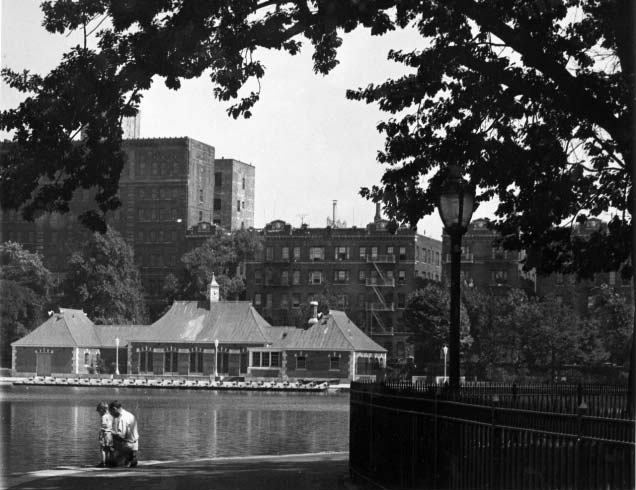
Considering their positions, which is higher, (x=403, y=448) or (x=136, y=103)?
(x=136, y=103)

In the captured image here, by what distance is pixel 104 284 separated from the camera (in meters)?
134

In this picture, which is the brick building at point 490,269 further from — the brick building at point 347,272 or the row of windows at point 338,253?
the row of windows at point 338,253

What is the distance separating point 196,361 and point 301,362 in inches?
485

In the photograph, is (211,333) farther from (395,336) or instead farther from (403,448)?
(403,448)

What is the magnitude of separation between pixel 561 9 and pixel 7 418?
4284 cm

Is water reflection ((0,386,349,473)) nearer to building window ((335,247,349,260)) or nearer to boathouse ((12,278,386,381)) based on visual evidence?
boathouse ((12,278,386,381))

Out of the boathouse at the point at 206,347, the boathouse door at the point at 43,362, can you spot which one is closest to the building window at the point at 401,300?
the boathouse at the point at 206,347

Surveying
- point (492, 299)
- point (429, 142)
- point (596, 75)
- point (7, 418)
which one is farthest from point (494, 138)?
point (492, 299)

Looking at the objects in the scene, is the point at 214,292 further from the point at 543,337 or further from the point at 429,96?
the point at 429,96

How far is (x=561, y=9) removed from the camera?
19.7 metres

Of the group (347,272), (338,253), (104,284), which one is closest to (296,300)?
(347,272)

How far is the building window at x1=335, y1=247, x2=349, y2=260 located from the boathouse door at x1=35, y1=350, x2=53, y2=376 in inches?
1335

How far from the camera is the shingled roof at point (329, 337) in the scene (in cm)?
10862

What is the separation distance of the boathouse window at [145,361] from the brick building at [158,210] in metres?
33.9
